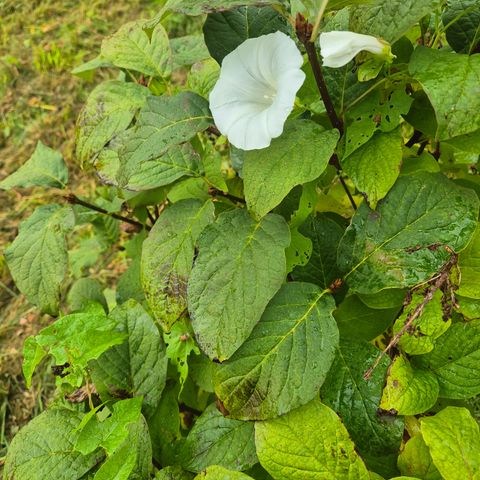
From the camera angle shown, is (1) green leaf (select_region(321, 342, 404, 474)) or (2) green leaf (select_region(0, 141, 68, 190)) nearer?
(1) green leaf (select_region(321, 342, 404, 474))

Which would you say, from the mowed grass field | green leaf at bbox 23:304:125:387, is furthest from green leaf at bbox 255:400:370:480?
the mowed grass field

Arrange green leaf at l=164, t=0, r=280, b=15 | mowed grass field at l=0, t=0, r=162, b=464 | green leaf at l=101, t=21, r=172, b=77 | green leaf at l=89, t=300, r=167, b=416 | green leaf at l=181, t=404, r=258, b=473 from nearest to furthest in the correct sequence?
green leaf at l=164, t=0, r=280, b=15 → green leaf at l=181, t=404, r=258, b=473 → green leaf at l=89, t=300, r=167, b=416 → green leaf at l=101, t=21, r=172, b=77 → mowed grass field at l=0, t=0, r=162, b=464

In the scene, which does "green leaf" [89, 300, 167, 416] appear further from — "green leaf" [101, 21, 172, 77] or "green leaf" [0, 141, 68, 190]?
"green leaf" [101, 21, 172, 77]

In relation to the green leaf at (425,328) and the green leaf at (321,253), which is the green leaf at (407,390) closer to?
the green leaf at (425,328)

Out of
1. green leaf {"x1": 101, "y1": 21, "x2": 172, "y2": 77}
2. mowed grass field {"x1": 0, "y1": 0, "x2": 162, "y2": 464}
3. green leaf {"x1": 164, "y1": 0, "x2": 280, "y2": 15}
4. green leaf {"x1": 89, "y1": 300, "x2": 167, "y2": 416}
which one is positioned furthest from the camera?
mowed grass field {"x1": 0, "y1": 0, "x2": 162, "y2": 464}

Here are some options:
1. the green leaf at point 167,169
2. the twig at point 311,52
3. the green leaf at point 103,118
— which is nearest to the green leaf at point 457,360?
the twig at point 311,52

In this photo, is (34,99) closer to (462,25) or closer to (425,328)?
(462,25)

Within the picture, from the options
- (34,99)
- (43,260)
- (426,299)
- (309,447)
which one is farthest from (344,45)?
(34,99)

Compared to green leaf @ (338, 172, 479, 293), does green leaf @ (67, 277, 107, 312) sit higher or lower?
lower
